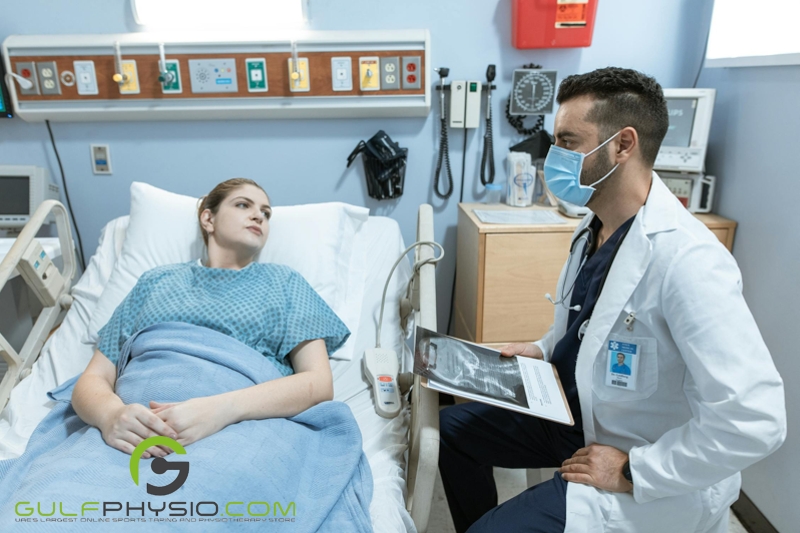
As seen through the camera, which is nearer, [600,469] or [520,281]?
[600,469]

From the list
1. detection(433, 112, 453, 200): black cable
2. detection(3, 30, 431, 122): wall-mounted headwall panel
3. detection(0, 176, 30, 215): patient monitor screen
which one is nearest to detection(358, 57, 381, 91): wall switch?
detection(3, 30, 431, 122): wall-mounted headwall panel

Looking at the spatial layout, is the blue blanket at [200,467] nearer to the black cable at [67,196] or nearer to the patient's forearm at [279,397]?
the patient's forearm at [279,397]

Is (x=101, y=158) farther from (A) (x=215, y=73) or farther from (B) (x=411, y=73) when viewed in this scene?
(B) (x=411, y=73)

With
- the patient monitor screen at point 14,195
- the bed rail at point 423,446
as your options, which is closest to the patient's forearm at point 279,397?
the bed rail at point 423,446

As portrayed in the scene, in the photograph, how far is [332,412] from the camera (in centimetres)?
126

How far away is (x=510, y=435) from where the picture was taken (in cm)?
147

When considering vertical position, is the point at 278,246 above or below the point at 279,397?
above

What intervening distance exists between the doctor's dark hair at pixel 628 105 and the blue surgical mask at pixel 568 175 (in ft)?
0.13

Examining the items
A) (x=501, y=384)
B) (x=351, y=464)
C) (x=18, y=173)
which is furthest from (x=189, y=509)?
(x=18, y=173)

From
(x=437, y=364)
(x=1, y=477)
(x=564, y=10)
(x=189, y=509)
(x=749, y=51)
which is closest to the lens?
(x=189, y=509)

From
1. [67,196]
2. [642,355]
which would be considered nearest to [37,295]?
[67,196]

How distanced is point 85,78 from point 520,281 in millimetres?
1810

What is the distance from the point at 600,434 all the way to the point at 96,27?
7.43 ft

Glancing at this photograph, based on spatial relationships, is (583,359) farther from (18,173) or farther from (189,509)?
(18,173)
